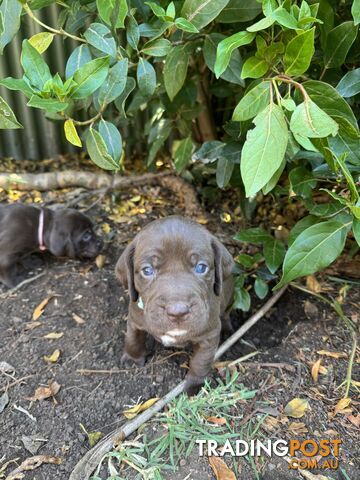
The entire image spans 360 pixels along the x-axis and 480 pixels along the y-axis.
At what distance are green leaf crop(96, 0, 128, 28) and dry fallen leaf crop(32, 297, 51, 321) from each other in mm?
2501

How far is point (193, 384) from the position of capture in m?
3.38

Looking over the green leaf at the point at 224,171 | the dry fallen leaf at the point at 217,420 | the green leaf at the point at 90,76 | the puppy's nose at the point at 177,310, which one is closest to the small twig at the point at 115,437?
the dry fallen leaf at the point at 217,420

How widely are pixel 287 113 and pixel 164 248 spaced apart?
1.12m

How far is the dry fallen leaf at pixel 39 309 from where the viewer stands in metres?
4.07

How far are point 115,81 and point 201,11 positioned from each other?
0.54m

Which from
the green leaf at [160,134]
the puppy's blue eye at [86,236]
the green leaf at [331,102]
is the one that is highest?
the green leaf at [331,102]

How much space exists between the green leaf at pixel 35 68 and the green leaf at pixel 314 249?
1.38 m

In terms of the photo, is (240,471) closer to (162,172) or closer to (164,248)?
(164,248)

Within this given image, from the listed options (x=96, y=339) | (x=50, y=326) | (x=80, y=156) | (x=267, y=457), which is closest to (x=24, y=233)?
(x=50, y=326)

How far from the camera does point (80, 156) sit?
22.4ft

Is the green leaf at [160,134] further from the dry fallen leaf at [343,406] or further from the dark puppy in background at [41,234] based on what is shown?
the dry fallen leaf at [343,406]

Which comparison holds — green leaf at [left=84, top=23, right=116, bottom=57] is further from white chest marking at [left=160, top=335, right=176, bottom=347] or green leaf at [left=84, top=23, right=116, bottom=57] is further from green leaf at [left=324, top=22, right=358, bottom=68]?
white chest marking at [left=160, top=335, right=176, bottom=347]

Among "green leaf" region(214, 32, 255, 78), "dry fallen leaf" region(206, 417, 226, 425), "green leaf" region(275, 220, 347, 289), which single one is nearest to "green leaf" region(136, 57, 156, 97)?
"green leaf" region(214, 32, 255, 78)

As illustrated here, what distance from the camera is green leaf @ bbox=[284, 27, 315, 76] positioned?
6.74ft
